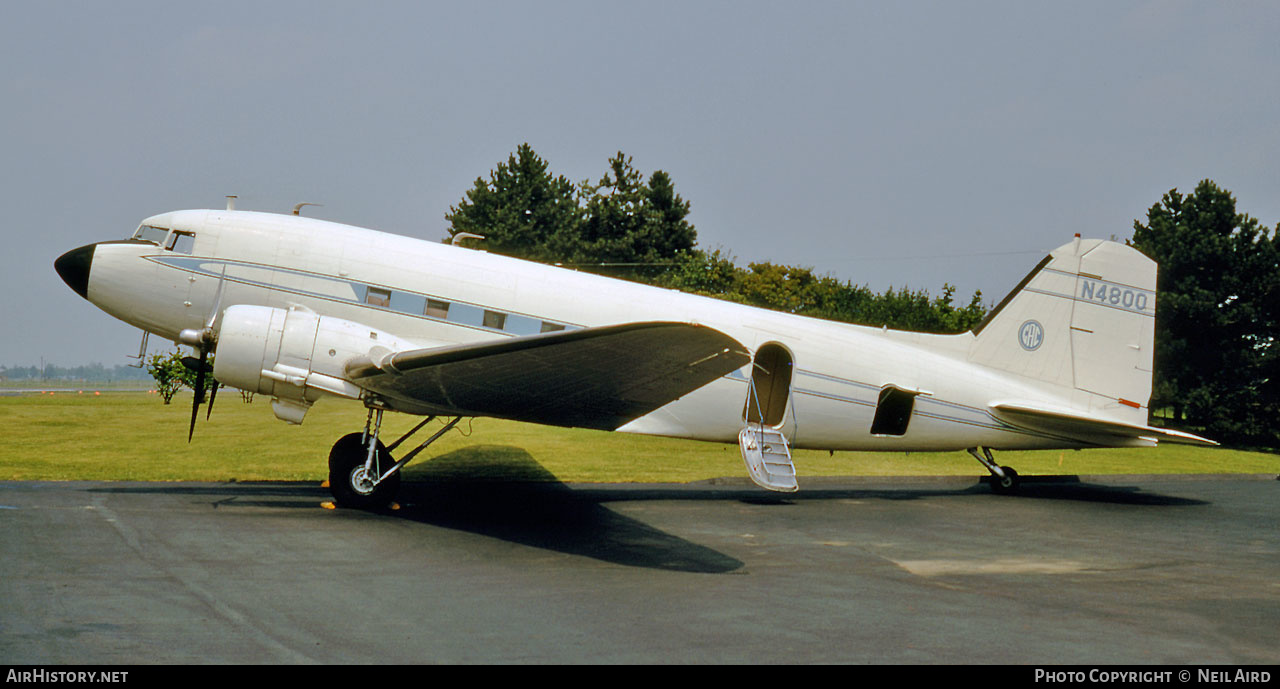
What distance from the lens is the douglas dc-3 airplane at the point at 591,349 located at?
10.9m

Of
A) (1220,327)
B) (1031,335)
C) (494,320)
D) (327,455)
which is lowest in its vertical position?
(327,455)

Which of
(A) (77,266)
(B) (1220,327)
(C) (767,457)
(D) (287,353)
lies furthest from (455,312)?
(B) (1220,327)

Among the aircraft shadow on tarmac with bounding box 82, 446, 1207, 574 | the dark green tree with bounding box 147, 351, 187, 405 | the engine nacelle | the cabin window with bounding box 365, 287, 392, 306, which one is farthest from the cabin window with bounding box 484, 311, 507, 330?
the dark green tree with bounding box 147, 351, 187, 405

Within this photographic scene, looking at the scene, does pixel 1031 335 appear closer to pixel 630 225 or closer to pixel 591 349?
pixel 591 349

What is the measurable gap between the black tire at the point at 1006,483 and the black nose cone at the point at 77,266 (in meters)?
15.9

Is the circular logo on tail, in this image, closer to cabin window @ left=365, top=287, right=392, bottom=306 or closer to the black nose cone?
cabin window @ left=365, top=287, right=392, bottom=306

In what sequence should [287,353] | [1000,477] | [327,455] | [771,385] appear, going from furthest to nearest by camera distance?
[327,455], [1000,477], [771,385], [287,353]

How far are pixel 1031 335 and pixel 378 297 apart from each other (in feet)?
37.7

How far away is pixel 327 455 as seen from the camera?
719 inches

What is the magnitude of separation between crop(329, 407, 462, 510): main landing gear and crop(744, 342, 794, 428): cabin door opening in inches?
210

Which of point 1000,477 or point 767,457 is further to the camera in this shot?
point 1000,477

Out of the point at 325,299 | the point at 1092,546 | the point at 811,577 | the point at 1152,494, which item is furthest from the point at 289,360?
the point at 1152,494

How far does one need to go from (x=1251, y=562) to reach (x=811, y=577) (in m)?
5.81

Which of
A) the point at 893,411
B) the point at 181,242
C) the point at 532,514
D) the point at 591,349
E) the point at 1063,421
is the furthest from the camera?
the point at 1063,421
